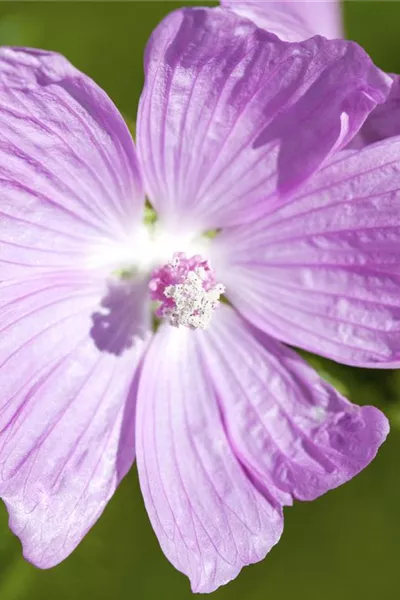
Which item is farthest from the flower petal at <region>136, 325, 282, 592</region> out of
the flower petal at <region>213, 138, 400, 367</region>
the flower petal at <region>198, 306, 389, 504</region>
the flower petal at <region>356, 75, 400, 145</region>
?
the flower petal at <region>356, 75, 400, 145</region>

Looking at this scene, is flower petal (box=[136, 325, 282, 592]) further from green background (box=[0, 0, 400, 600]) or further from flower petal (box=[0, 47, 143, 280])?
green background (box=[0, 0, 400, 600])

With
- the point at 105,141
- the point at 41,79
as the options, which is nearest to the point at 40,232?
the point at 105,141

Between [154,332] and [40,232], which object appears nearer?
[40,232]

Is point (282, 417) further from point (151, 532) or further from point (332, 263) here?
point (151, 532)

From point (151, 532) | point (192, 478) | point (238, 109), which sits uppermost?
point (238, 109)

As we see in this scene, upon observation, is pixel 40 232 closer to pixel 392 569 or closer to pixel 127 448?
pixel 127 448

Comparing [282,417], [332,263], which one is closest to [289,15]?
[332,263]

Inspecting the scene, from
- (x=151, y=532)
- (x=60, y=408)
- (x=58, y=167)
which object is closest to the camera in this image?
(x=58, y=167)
